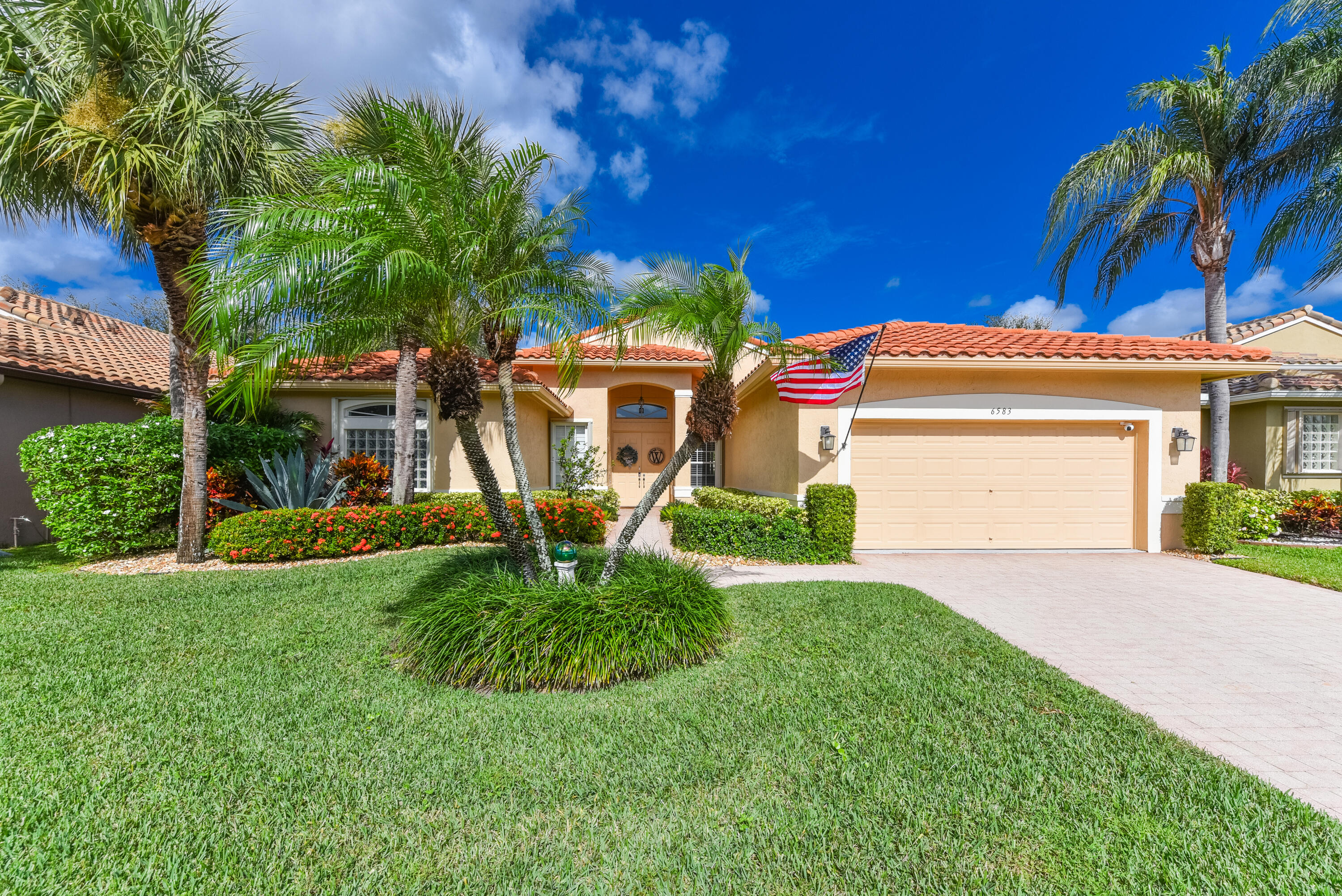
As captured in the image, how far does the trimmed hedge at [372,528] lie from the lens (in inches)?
318

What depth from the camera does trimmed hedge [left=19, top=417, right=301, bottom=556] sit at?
25.6ft

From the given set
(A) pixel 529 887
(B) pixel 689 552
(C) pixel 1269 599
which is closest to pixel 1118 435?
(C) pixel 1269 599

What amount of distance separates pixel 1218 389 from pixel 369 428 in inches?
753

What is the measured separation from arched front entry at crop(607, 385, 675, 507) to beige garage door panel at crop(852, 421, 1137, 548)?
7670 millimetres

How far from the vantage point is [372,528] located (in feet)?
28.9

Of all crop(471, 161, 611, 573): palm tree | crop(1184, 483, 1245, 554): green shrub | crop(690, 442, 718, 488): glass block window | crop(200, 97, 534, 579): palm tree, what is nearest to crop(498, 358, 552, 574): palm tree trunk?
crop(471, 161, 611, 573): palm tree

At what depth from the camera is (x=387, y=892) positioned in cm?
220

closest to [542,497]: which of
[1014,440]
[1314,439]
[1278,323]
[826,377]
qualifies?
[826,377]

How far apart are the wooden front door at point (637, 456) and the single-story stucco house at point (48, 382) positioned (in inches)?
437

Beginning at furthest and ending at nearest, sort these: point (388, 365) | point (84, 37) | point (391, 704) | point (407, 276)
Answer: point (388, 365)
point (84, 37)
point (407, 276)
point (391, 704)

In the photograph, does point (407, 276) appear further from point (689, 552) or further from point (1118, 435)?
point (1118, 435)

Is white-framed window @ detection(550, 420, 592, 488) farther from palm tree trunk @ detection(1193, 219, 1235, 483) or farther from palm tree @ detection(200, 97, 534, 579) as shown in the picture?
palm tree trunk @ detection(1193, 219, 1235, 483)

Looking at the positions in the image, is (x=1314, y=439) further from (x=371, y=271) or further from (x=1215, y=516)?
(x=371, y=271)

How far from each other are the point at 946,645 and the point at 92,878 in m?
5.77
